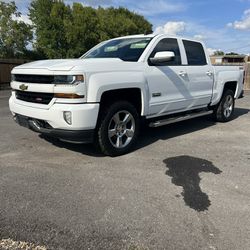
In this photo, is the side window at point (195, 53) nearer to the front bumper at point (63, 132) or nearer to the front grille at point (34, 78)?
the front bumper at point (63, 132)

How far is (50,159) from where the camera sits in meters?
4.96

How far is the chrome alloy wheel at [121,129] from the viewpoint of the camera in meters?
5.09

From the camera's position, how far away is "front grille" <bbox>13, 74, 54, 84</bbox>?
4541 millimetres

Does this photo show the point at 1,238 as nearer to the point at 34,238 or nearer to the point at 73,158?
the point at 34,238

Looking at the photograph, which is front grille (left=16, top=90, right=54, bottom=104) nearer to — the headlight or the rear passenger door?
the headlight

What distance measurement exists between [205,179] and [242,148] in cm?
186

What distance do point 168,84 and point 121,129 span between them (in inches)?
52.1

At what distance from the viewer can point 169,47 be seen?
6.16 metres

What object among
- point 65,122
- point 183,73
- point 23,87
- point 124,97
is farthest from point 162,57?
point 23,87

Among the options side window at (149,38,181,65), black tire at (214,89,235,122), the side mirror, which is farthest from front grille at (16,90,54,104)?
black tire at (214,89,235,122)


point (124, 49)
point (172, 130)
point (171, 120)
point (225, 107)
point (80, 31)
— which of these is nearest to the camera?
point (124, 49)

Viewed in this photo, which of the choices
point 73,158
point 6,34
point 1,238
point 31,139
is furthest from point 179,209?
point 6,34

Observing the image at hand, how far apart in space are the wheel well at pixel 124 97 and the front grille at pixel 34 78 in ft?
2.62

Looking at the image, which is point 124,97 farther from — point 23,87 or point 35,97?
point 23,87
